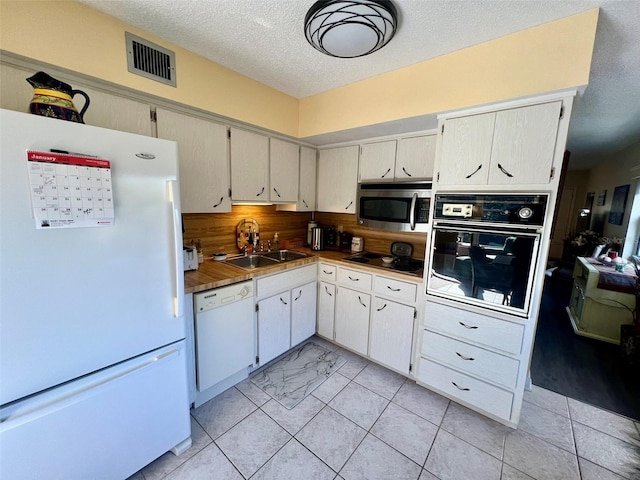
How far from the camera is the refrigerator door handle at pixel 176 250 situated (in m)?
1.31

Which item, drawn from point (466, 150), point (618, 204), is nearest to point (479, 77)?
point (466, 150)

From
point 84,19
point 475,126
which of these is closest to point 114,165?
point 84,19

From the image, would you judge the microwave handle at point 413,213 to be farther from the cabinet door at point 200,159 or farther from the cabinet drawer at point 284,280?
the cabinet door at point 200,159

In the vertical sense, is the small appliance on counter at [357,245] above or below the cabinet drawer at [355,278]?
above

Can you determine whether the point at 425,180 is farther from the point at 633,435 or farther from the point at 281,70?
the point at 633,435

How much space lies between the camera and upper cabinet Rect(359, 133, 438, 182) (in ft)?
7.29

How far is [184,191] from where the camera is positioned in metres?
1.90

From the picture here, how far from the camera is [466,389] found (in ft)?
6.24

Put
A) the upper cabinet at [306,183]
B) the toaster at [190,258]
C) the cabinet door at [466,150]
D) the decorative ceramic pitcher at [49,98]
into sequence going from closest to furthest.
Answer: the decorative ceramic pitcher at [49,98] → the cabinet door at [466,150] → the toaster at [190,258] → the upper cabinet at [306,183]

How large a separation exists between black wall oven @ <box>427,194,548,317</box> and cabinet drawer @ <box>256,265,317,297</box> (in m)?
1.14

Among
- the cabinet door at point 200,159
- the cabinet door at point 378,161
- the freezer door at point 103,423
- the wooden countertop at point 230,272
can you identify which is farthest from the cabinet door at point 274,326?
the cabinet door at point 378,161

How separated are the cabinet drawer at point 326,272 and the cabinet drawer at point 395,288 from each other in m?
0.46

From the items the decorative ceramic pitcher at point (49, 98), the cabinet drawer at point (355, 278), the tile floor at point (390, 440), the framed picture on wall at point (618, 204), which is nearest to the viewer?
the decorative ceramic pitcher at point (49, 98)

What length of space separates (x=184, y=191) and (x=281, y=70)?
1221mm
